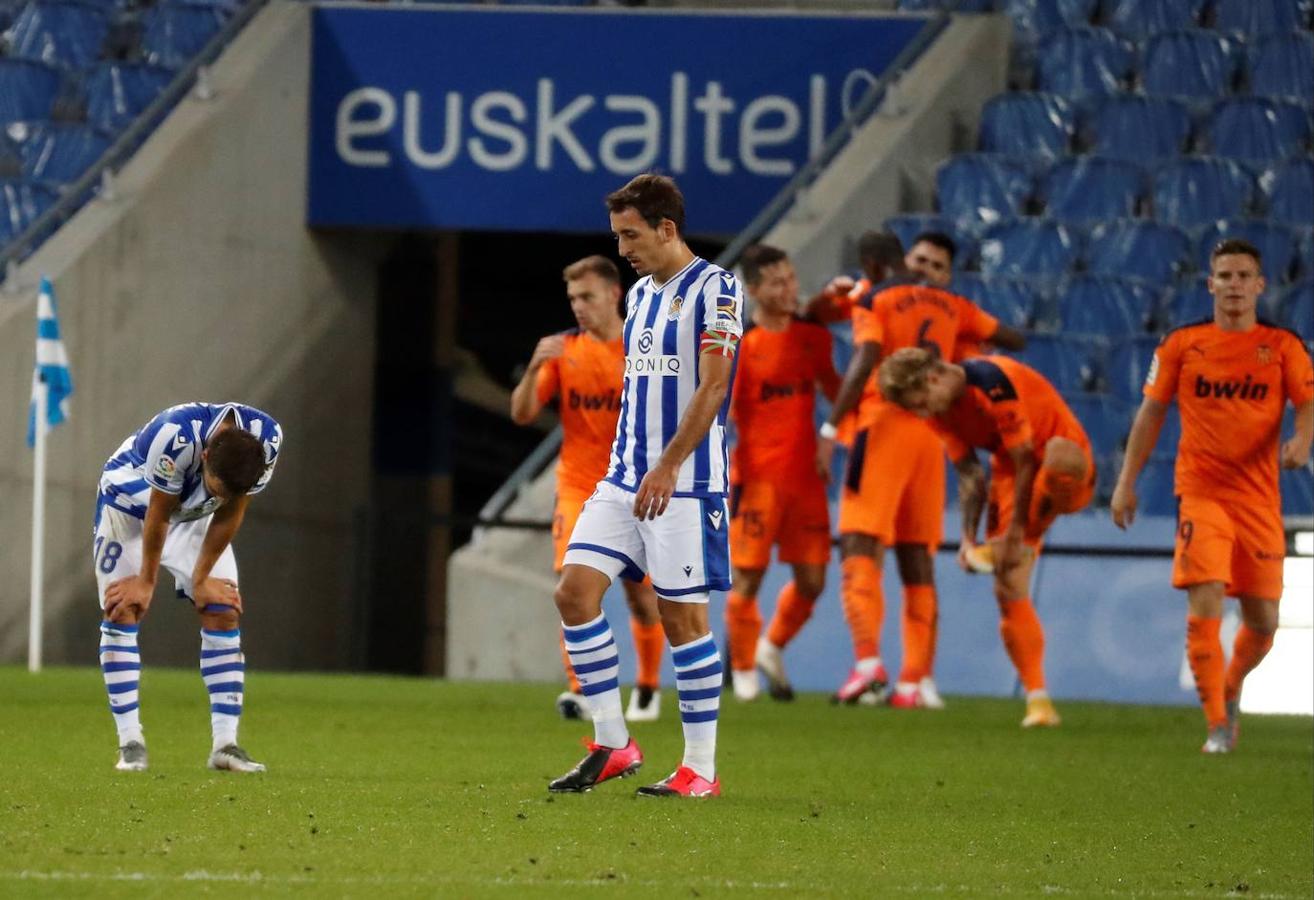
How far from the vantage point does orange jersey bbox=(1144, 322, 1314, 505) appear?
30.1 ft

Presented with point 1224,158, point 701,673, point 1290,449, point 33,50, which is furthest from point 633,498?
point 33,50

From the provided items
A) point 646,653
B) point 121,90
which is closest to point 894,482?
point 646,653

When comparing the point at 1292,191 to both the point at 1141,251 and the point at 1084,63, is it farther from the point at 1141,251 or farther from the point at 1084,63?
the point at 1084,63

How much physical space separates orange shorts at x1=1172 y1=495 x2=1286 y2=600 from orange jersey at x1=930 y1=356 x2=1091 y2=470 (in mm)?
1115

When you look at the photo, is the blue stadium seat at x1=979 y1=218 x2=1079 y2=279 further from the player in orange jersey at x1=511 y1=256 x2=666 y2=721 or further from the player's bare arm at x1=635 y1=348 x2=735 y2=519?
the player's bare arm at x1=635 y1=348 x2=735 y2=519

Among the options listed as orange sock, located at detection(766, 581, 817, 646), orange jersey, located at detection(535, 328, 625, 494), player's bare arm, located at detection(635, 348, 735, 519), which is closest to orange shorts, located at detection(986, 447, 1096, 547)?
orange sock, located at detection(766, 581, 817, 646)

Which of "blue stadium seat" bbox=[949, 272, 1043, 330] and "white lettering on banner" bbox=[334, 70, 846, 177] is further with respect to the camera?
"white lettering on banner" bbox=[334, 70, 846, 177]

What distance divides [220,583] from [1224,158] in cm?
1162

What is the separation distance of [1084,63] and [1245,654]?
9.43m

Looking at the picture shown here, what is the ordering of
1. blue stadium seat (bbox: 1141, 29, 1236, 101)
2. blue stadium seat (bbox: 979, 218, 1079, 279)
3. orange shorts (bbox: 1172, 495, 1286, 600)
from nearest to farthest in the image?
1. orange shorts (bbox: 1172, 495, 1286, 600)
2. blue stadium seat (bbox: 979, 218, 1079, 279)
3. blue stadium seat (bbox: 1141, 29, 1236, 101)

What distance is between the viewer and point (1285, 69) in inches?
696

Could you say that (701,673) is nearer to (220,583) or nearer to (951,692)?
(220,583)

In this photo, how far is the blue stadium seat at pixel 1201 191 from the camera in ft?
55.4

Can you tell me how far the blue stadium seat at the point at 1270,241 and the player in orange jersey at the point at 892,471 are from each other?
4.93 m
